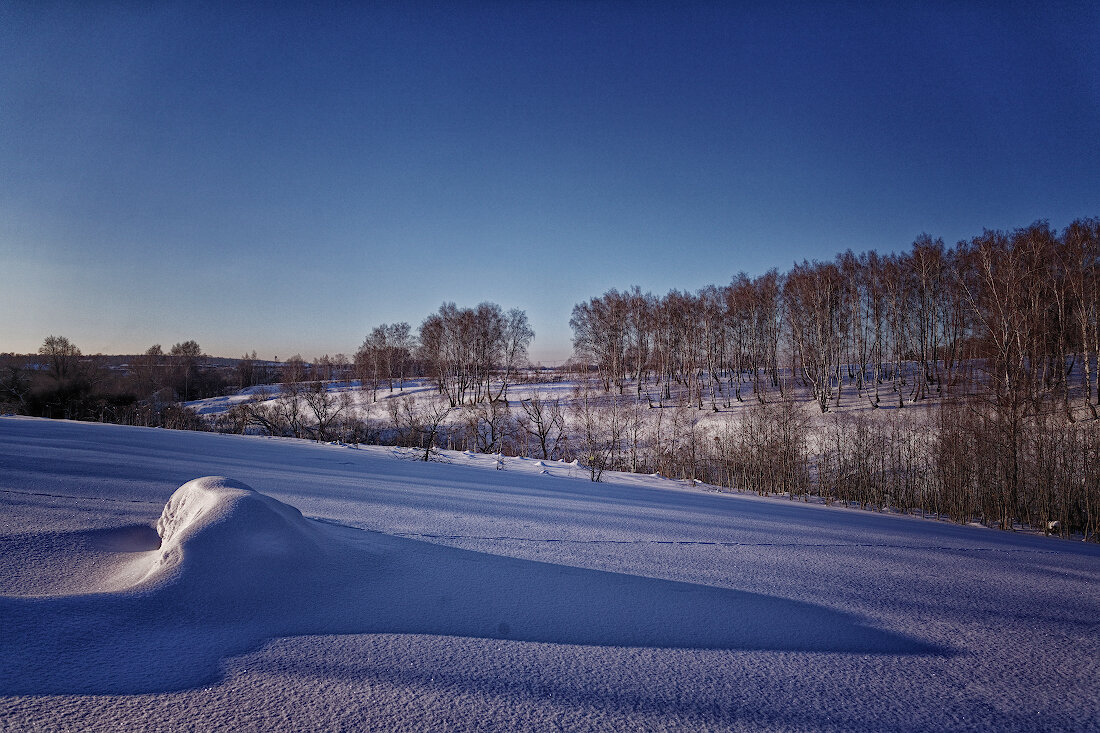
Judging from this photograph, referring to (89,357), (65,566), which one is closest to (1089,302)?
(65,566)

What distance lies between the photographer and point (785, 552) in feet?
13.2

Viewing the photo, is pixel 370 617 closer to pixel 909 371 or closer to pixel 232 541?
pixel 232 541

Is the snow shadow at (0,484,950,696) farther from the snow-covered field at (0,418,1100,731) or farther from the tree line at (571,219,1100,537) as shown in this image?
the tree line at (571,219,1100,537)

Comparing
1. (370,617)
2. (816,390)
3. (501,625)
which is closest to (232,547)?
(370,617)

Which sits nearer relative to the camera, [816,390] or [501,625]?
[501,625]

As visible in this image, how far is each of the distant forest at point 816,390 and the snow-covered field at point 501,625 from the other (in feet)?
22.2

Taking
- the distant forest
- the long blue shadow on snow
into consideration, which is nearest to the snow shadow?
the long blue shadow on snow

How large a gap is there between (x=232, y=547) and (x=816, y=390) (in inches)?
1086

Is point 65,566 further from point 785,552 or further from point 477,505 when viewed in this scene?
point 785,552

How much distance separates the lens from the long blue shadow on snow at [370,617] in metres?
1.81

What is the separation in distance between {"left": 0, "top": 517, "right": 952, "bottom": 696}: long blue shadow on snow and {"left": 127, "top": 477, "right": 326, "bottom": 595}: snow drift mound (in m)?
0.02

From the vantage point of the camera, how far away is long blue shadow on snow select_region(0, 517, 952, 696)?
181 centimetres

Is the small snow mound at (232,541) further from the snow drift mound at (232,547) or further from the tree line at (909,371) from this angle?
the tree line at (909,371)

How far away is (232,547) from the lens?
8.48ft
